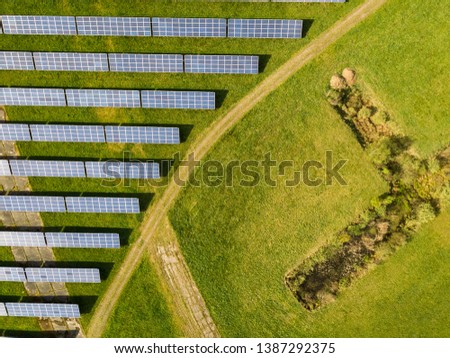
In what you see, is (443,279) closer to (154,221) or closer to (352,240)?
(352,240)

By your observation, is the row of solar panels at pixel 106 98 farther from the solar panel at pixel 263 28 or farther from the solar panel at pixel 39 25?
the solar panel at pixel 263 28

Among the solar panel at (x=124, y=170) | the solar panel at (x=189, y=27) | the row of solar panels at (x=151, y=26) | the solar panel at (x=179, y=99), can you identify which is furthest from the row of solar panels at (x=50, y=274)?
the solar panel at (x=189, y=27)

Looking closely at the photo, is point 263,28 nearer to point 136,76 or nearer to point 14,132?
point 136,76

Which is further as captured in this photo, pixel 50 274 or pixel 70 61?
pixel 50 274

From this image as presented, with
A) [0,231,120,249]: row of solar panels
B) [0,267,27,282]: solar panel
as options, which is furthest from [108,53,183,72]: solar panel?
[0,267,27,282]: solar panel

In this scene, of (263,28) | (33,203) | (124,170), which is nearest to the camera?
(263,28)

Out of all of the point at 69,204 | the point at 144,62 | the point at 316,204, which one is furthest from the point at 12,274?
the point at 316,204
